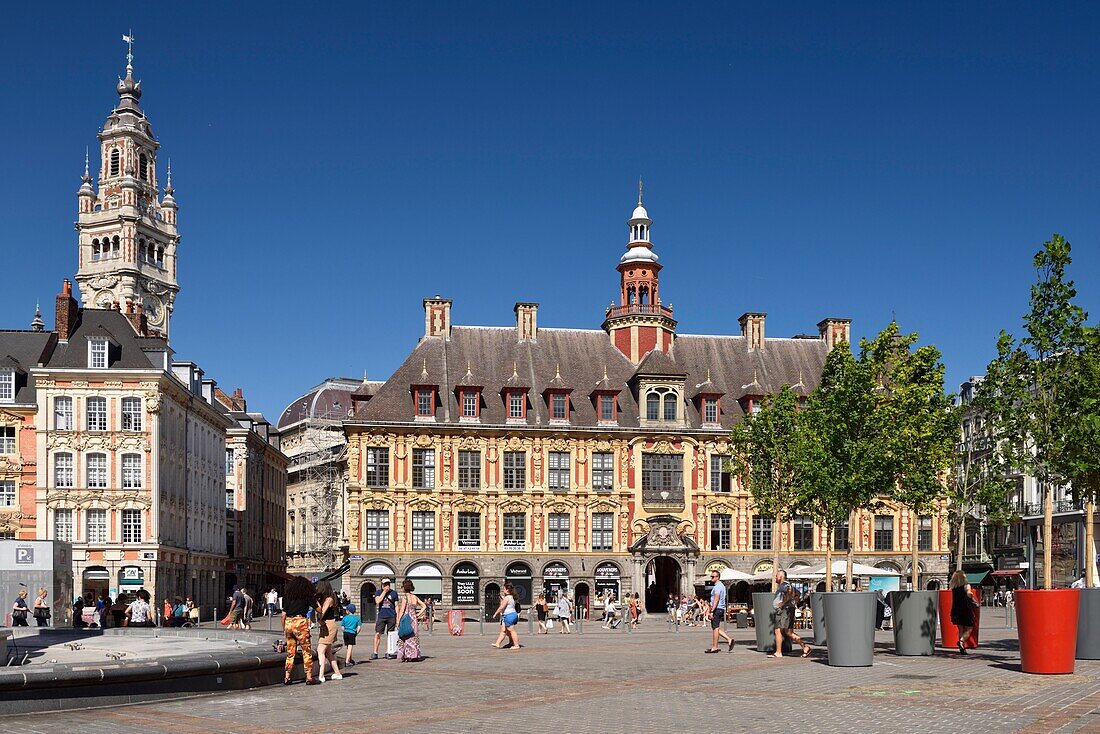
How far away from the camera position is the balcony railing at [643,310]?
70.6 meters

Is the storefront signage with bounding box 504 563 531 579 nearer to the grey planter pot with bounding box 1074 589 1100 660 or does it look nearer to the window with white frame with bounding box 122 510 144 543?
the window with white frame with bounding box 122 510 144 543

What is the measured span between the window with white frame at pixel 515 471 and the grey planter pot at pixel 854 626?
42042 mm

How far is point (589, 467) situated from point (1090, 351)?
42.3 metres

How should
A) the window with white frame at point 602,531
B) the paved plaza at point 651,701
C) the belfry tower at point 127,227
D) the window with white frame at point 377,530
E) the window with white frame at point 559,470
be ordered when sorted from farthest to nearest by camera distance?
the belfry tower at point 127,227, the window with white frame at point 602,531, the window with white frame at point 559,470, the window with white frame at point 377,530, the paved plaza at point 651,701

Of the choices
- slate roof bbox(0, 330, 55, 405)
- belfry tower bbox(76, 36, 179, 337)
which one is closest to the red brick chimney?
slate roof bbox(0, 330, 55, 405)

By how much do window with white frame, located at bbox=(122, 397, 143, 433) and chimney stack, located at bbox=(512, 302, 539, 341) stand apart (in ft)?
66.3

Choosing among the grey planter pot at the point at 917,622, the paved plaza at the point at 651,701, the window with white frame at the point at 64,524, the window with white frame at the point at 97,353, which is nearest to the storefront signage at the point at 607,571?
the window with white frame at the point at 64,524

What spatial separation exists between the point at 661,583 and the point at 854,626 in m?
44.7

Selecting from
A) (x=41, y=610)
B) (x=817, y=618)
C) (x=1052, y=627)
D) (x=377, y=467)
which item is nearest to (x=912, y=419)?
(x=817, y=618)

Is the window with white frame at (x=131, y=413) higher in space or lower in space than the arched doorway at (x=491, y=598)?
higher

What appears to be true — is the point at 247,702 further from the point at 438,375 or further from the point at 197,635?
the point at 438,375

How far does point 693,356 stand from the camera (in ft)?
233

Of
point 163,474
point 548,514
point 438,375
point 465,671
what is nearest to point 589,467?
point 548,514

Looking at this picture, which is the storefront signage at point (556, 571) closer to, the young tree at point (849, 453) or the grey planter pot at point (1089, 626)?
the young tree at point (849, 453)
